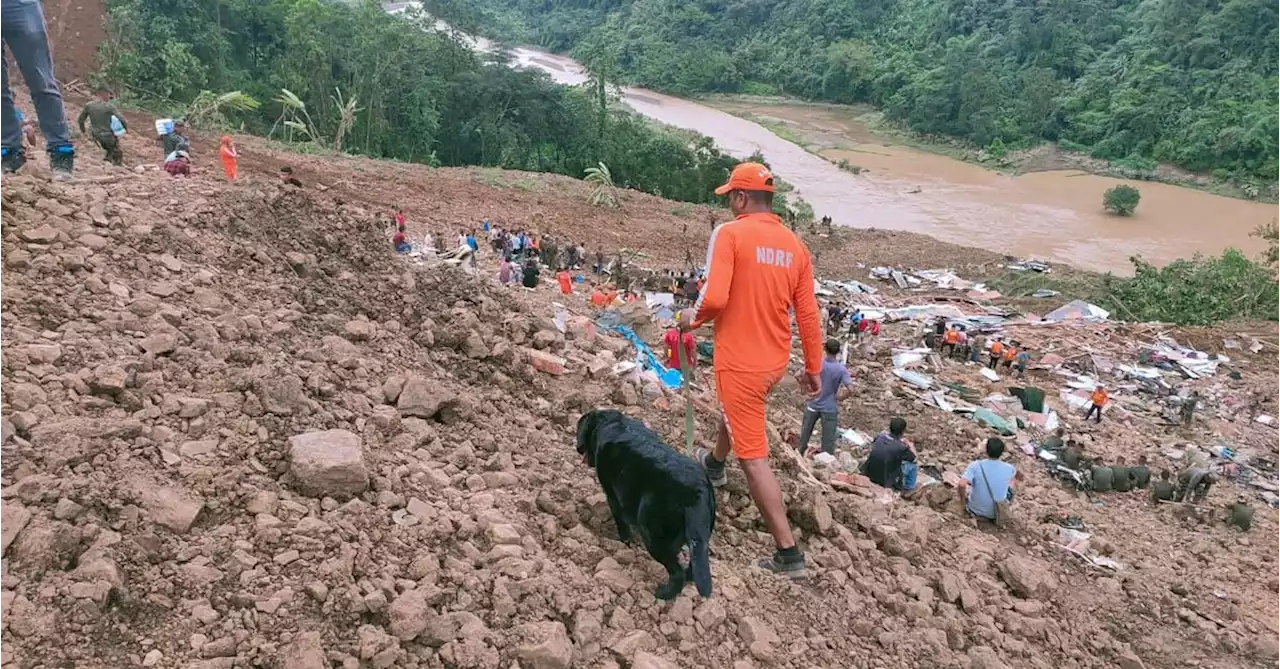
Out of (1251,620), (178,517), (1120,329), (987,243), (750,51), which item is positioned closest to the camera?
(178,517)

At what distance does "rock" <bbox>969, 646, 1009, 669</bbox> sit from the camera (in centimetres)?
281

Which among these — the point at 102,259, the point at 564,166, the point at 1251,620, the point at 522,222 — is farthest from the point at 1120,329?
the point at 564,166

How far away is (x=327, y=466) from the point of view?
2.46 meters

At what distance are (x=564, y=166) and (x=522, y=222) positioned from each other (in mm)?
9692

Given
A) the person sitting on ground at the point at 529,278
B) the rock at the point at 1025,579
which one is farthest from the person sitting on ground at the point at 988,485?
the person sitting on ground at the point at 529,278

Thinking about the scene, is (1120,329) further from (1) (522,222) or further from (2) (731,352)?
(2) (731,352)

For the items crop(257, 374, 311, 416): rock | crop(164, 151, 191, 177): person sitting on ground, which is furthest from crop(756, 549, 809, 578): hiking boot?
crop(164, 151, 191, 177): person sitting on ground

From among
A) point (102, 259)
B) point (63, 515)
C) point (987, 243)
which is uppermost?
point (102, 259)

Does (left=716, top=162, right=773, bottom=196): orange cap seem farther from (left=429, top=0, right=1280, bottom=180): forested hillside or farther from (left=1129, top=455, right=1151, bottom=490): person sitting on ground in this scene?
(left=429, top=0, right=1280, bottom=180): forested hillside

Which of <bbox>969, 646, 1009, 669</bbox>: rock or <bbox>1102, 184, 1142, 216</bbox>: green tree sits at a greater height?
<bbox>969, 646, 1009, 669</bbox>: rock

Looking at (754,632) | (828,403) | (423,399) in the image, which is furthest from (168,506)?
(828,403)

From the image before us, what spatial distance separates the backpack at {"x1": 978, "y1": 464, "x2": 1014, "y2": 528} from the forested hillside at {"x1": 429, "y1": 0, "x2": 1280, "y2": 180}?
24528mm

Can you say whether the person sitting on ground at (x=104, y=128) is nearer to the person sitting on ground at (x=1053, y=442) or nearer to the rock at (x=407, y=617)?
the rock at (x=407, y=617)

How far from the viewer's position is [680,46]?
173ft
